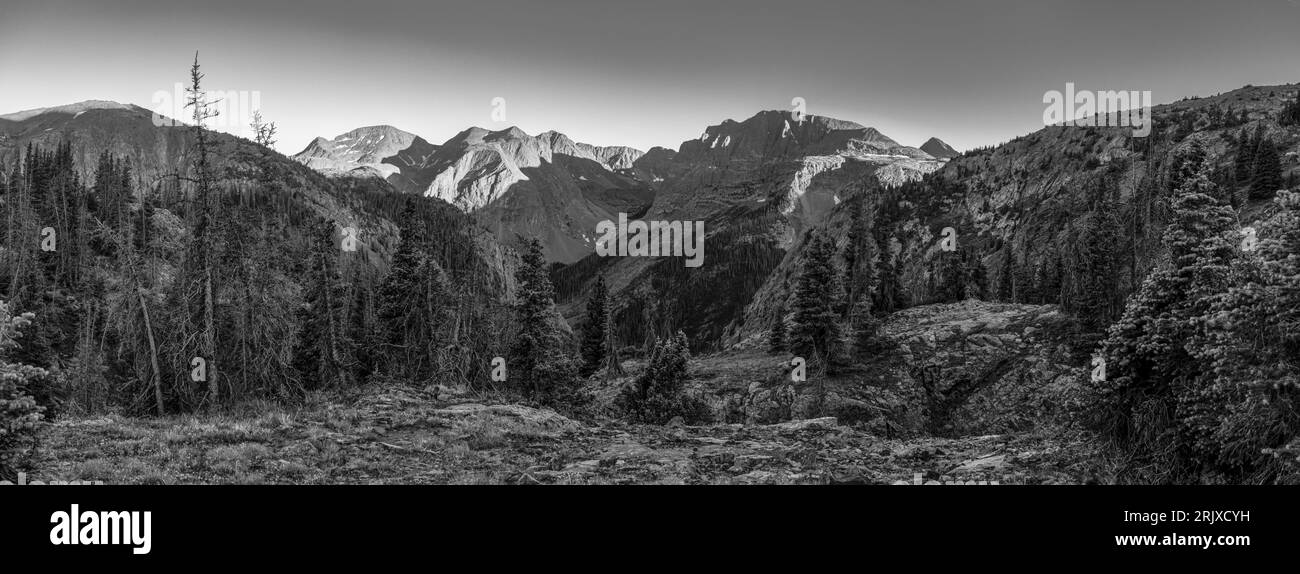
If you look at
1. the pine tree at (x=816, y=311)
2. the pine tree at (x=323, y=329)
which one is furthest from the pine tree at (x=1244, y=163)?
the pine tree at (x=323, y=329)

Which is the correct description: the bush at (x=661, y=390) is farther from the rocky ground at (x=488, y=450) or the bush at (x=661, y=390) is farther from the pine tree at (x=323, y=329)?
the pine tree at (x=323, y=329)

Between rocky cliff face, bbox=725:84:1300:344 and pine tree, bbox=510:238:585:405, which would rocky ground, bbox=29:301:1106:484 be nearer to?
pine tree, bbox=510:238:585:405

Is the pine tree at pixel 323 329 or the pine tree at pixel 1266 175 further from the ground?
the pine tree at pixel 1266 175

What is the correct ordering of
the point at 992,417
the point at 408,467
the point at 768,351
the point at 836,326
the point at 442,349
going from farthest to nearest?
the point at 768,351
the point at 836,326
the point at 992,417
the point at 442,349
the point at 408,467

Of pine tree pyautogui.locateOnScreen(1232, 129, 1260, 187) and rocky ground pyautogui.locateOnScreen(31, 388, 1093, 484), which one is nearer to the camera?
rocky ground pyautogui.locateOnScreen(31, 388, 1093, 484)

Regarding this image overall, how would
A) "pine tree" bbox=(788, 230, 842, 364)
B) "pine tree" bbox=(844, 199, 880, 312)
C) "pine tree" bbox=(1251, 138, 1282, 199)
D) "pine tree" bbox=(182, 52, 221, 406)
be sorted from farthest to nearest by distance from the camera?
"pine tree" bbox=(1251, 138, 1282, 199)
"pine tree" bbox=(844, 199, 880, 312)
"pine tree" bbox=(788, 230, 842, 364)
"pine tree" bbox=(182, 52, 221, 406)

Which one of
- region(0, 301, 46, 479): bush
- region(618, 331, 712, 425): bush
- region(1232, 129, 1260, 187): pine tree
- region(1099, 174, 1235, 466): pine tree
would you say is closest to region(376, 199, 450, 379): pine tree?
region(618, 331, 712, 425): bush

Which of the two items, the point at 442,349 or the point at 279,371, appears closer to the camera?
the point at 279,371

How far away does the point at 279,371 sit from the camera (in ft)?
89.2

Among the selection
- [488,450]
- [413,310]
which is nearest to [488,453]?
[488,450]
